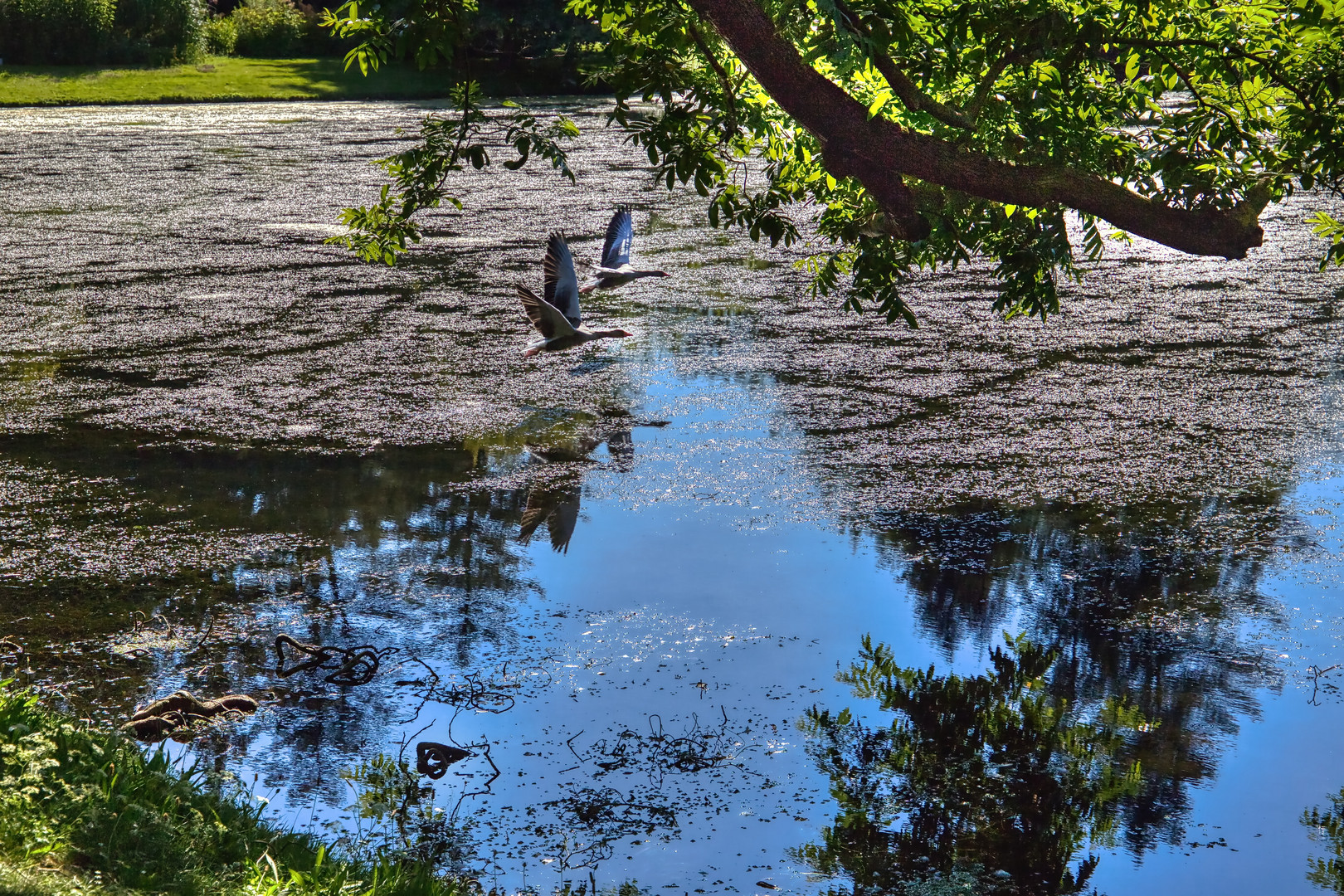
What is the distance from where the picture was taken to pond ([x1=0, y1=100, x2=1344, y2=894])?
4.06 m

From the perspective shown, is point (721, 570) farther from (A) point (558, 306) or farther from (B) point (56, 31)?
(B) point (56, 31)

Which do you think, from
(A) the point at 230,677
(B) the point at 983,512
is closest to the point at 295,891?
(A) the point at 230,677

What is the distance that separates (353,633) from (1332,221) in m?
3.81

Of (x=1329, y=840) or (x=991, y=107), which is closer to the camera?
(x=1329, y=840)

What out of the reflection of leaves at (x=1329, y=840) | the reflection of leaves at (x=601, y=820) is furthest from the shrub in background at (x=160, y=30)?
the reflection of leaves at (x=1329, y=840)

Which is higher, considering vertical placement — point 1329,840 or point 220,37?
point 220,37

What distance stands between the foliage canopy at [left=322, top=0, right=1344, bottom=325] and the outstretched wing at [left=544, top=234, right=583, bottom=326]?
2304mm

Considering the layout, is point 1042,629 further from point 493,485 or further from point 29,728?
point 29,728

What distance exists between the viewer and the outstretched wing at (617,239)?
7566 mm

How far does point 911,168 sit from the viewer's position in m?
3.57

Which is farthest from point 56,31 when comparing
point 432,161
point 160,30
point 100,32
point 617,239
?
point 432,161

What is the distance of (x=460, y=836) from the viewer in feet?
12.9

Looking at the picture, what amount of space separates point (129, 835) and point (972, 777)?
2519mm

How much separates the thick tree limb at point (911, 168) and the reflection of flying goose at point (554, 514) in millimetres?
2950
